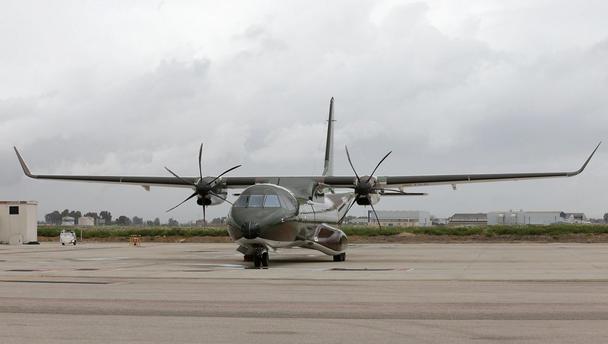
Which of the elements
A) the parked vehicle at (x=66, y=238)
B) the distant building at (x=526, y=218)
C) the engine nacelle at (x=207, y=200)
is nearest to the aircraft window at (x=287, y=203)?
the engine nacelle at (x=207, y=200)

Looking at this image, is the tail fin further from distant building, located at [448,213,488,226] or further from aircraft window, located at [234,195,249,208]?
distant building, located at [448,213,488,226]

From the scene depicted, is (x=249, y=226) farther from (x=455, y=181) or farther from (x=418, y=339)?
(x=418, y=339)

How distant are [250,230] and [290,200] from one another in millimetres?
2868

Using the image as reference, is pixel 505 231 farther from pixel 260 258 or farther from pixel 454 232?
pixel 260 258

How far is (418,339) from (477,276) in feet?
38.6

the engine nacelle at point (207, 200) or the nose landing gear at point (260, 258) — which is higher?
the engine nacelle at point (207, 200)

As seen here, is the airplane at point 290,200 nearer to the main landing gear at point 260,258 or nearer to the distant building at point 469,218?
the main landing gear at point 260,258

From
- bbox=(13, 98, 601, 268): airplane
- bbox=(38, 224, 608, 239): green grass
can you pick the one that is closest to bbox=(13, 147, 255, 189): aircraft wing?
bbox=(13, 98, 601, 268): airplane

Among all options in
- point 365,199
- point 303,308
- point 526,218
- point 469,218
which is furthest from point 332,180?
point 469,218

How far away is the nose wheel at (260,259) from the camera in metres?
25.5

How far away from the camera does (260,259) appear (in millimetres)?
25656

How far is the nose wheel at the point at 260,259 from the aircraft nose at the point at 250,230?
0.61 meters

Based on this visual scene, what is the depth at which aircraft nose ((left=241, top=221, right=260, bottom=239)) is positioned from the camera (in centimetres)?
2568

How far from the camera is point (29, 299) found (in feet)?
44.7
